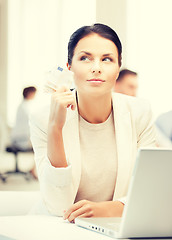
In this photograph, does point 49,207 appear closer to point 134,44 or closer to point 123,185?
point 123,185

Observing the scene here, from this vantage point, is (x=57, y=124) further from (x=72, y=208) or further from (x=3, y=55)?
(x=3, y=55)

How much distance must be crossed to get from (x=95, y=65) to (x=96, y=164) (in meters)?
0.39

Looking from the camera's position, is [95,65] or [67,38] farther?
[67,38]

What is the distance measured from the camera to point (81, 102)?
1.85 meters

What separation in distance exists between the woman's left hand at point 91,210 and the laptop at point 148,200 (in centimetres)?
24

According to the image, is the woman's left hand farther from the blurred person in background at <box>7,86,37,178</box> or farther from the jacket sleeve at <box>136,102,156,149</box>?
the blurred person in background at <box>7,86,37,178</box>

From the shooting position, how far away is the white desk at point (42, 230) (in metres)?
1.08

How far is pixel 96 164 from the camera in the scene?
5.88 feet

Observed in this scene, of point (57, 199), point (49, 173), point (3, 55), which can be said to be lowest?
point (57, 199)

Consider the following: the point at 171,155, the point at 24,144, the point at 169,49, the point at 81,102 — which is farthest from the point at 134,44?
the point at 171,155

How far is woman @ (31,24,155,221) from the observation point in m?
1.68

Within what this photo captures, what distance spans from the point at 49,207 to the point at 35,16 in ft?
24.5

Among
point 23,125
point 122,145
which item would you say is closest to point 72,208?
point 122,145

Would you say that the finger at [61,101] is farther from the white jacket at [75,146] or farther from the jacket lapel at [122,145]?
the jacket lapel at [122,145]
